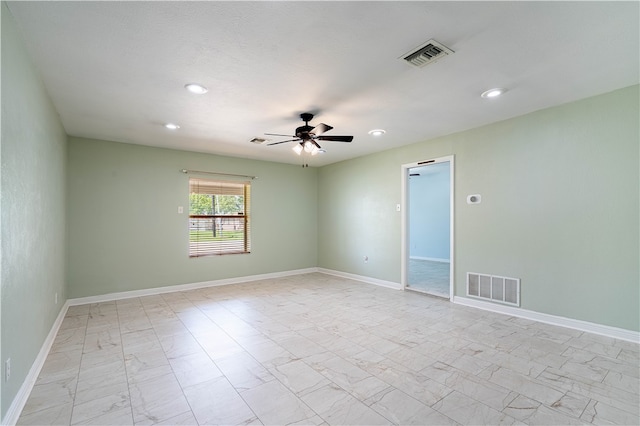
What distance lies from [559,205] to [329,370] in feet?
→ 10.7

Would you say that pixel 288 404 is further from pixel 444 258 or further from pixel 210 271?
pixel 444 258

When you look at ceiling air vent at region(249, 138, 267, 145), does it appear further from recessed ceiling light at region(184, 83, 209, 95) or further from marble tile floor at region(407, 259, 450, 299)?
marble tile floor at region(407, 259, 450, 299)

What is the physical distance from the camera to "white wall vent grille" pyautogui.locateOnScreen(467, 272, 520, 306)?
3.92 m

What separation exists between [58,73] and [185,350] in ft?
9.23

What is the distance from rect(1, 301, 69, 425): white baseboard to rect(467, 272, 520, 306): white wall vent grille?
4847 mm

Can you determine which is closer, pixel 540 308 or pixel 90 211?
pixel 540 308

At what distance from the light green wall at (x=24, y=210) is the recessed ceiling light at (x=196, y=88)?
117 centimetres

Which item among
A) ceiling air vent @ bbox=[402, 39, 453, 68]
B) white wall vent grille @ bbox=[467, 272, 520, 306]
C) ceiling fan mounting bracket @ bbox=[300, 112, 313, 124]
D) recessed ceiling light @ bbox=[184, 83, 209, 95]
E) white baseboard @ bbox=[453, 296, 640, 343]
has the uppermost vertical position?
ceiling air vent @ bbox=[402, 39, 453, 68]

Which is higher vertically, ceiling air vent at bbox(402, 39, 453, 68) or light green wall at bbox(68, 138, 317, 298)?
ceiling air vent at bbox(402, 39, 453, 68)

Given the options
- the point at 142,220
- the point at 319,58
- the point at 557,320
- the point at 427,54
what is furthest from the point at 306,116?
the point at 557,320

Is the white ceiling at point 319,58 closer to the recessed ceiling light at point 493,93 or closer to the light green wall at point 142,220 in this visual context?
the recessed ceiling light at point 493,93

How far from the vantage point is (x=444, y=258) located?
8.93 m

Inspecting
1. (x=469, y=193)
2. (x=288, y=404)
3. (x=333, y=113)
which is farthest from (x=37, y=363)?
(x=469, y=193)

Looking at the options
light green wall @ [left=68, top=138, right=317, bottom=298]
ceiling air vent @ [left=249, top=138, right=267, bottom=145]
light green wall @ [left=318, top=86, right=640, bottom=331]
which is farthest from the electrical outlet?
light green wall @ [left=318, top=86, right=640, bottom=331]
